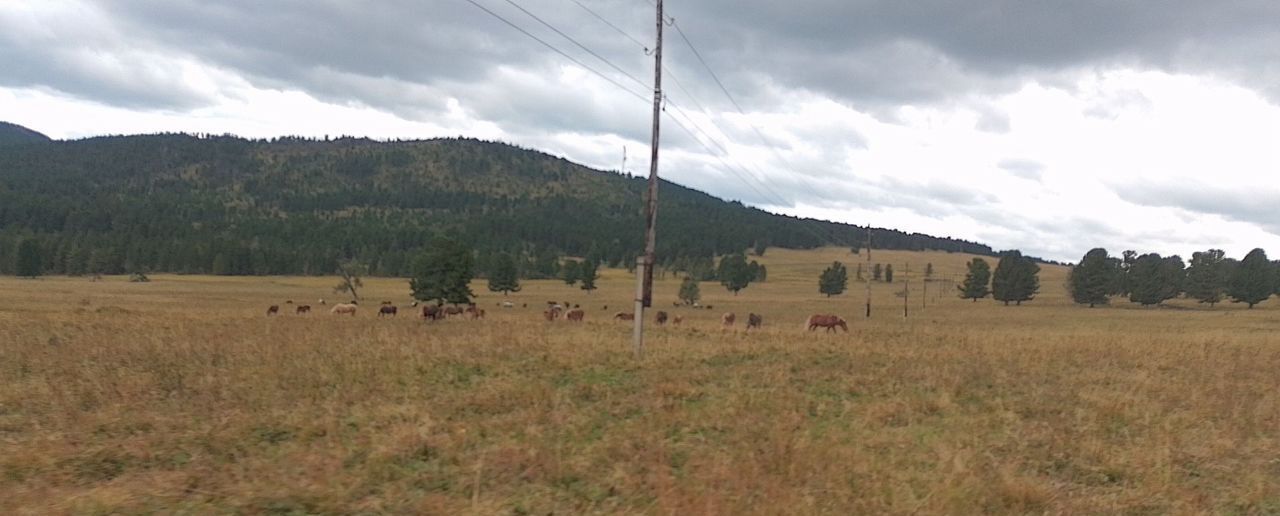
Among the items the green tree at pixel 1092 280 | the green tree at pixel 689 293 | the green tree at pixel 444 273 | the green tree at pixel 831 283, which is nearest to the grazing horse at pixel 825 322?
the green tree at pixel 444 273

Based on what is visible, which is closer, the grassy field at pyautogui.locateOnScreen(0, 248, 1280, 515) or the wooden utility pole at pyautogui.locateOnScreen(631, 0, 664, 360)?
the grassy field at pyautogui.locateOnScreen(0, 248, 1280, 515)

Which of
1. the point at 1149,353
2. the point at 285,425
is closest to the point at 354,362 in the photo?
the point at 285,425

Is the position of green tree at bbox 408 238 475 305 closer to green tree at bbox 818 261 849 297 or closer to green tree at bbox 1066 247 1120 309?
green tree at bbox 818 261 849 297

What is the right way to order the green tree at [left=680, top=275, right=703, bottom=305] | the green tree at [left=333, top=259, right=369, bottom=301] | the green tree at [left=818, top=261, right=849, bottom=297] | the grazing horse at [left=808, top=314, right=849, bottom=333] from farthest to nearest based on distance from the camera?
the green tree at [left=818, top=261, right=849, bottom=297]
the green tree at [left=333, top=259, right=369, bottom=301]
the green tree at [left=680, top=275, right=703, bottom=305]
the grazing horse at [left=808, top=314, right=849, bottom=333]

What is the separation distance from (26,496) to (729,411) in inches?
319

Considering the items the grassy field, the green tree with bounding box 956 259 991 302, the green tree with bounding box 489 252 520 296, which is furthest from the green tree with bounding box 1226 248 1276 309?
the grassy field

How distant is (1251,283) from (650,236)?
352ft

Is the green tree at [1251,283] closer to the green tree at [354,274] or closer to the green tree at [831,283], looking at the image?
the green tree at [831,283]

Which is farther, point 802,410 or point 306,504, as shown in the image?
point 802,410

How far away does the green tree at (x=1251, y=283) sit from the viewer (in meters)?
94.1

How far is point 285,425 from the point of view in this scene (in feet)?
30.7

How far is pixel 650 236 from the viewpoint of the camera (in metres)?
19.5

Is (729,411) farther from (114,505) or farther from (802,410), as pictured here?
(114,505)

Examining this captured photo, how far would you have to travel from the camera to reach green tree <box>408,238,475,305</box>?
219ft
